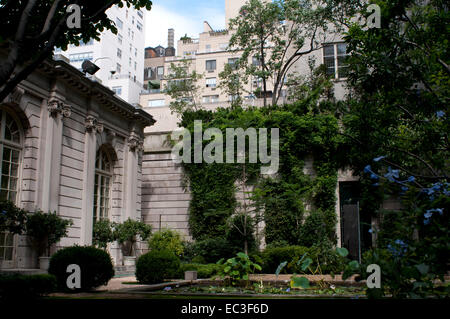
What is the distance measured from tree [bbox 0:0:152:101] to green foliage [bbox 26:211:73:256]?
32.8 ft

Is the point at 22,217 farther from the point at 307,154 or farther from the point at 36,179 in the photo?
the point at 307,154

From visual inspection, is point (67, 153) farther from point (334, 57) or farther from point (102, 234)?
point (334, 57)

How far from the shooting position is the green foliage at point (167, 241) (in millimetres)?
24062

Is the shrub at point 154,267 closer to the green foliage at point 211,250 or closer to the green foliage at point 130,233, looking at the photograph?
the green foliage at point 130,233

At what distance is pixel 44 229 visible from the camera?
15812 millimetres

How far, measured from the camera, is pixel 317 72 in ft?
92.9

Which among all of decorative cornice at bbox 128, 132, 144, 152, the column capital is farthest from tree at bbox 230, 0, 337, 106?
the column capital

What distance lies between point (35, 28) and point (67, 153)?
12.3 m

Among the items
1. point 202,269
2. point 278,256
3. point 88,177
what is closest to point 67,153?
point 88,177

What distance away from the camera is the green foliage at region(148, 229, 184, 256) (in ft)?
78.9

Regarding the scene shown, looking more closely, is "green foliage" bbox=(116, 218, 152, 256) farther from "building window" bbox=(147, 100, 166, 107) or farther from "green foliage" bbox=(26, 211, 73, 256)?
"building window" bbox=(147, 100, 166, 107)

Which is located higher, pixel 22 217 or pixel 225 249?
pixel 22 217

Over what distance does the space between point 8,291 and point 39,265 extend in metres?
6.37
